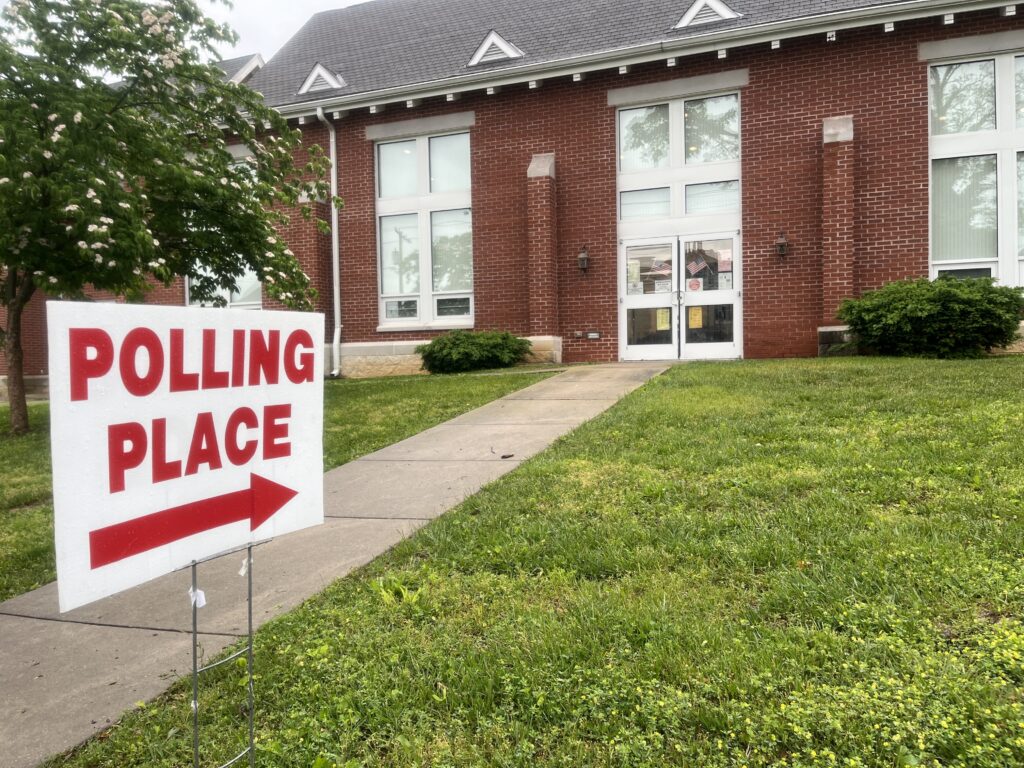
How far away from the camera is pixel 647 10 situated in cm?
1431

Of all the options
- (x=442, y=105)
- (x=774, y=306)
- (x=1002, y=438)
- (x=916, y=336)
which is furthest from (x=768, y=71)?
(x=1002, y=438)

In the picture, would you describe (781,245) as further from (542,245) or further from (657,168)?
(542,245)

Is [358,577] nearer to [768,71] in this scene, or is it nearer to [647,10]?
[768,71]

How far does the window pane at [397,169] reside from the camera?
15.4 meters

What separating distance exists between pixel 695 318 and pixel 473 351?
4399 millimetres

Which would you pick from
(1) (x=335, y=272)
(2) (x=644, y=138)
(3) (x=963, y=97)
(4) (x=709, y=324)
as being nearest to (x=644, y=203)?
(2) (x=644, y=138)

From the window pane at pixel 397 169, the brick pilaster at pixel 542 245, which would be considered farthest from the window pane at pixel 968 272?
the window pane at pixel 397 169

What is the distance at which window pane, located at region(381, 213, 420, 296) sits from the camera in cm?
1551

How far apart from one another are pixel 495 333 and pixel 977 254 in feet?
28.5

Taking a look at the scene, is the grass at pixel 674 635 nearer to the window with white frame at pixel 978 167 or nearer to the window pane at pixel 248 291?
the window with white frame at pixel 978 167

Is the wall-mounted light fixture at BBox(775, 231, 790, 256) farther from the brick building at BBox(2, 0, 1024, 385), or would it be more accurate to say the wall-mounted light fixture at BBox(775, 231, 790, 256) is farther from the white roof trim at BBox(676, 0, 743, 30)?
the white roof trim at BBox(676, 0, 743, 30)

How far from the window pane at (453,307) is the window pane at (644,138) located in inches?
172

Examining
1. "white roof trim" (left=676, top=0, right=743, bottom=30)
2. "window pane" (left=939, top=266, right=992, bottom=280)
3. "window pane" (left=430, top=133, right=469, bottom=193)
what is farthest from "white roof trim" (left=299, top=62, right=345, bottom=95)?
"window pane" (left=939, top=266, right=992, bottom=280)

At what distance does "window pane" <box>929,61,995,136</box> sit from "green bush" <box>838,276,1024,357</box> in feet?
11.1
